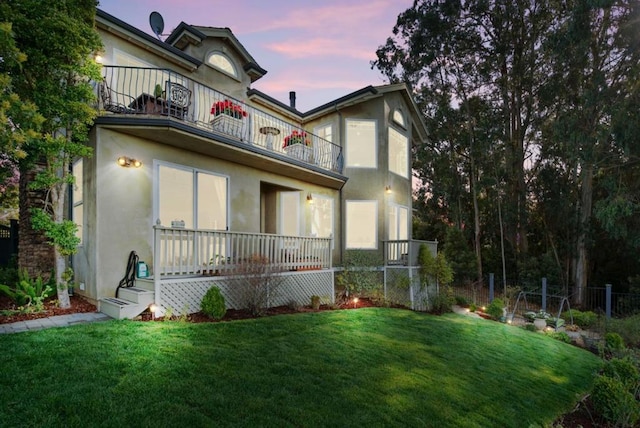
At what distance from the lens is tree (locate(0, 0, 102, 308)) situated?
6059mm

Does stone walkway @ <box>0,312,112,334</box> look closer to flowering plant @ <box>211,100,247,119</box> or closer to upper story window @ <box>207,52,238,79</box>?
flowering plant @ <box>211,100,247,119</box>

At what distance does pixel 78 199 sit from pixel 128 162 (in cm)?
178

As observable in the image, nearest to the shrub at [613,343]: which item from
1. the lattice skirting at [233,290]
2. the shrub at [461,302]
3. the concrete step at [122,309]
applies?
the shrub at [461,302]

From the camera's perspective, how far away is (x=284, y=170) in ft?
36.0

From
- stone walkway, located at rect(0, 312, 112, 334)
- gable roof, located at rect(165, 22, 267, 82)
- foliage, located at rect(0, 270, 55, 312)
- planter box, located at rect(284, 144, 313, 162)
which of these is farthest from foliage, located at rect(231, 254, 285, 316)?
gable roof, located at rect(165, 22, 267, 82)

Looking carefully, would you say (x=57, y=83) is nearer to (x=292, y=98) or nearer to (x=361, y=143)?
(x=361, y=143)

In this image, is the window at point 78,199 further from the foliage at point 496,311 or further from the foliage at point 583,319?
the foliage at point 583,319

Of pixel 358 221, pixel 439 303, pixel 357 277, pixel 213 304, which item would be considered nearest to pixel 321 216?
pixel 358 221

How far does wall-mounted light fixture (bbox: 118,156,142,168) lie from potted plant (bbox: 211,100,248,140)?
239 centimetres

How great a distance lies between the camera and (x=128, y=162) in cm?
748

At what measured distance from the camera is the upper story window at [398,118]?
46.4ft

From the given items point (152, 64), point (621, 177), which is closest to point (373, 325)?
point (152, 64)

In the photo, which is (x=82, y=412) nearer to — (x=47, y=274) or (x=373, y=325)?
(x=373, y=325)

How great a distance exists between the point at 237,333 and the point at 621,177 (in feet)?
59.5
